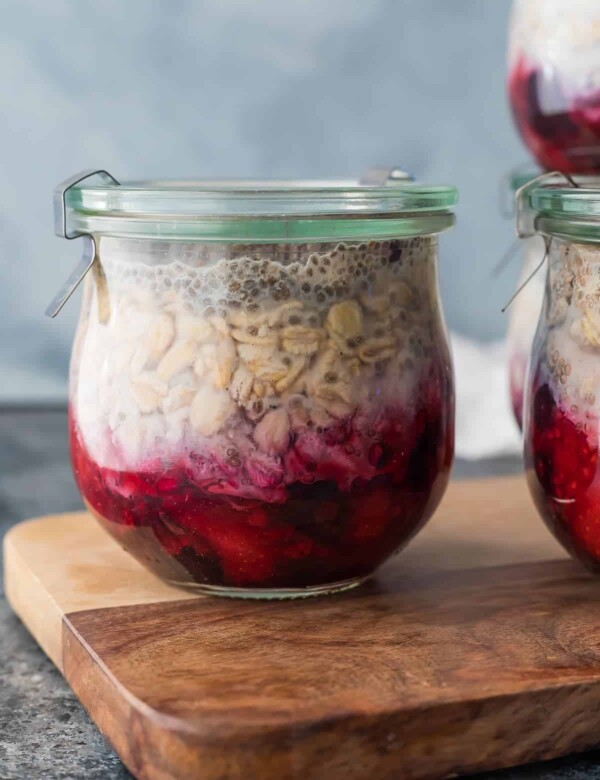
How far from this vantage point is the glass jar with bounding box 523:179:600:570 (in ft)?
2.23

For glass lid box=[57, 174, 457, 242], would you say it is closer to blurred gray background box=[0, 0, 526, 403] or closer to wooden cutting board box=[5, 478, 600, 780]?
wooden cutting board box=[5, 478, 600, 780]

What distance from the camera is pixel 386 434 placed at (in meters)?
0.69

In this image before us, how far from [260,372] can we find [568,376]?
0.57 ft

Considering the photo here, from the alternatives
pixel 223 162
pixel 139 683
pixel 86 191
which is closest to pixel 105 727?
pixel 139 683

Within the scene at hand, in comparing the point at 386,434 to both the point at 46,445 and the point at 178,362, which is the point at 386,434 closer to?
the point at 178,362

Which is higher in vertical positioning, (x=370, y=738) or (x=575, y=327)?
(x=575, y=327)

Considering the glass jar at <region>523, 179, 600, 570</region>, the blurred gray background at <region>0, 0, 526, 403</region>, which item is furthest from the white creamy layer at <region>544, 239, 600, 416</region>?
the blurred gray background at <region>0, 0, 526, 403</region>

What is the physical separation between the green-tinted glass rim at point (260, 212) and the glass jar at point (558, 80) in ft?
0.74

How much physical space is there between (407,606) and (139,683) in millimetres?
186

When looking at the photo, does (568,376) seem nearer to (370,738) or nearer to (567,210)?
(567,210)

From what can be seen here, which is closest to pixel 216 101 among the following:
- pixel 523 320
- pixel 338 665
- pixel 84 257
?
pixel 523 320

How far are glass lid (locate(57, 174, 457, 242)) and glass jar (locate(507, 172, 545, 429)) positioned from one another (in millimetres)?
264

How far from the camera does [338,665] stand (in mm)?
630

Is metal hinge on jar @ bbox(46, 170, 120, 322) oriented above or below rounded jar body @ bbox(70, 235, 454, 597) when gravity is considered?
above
